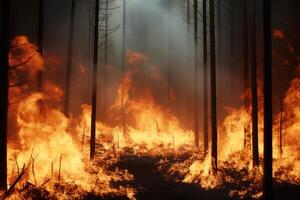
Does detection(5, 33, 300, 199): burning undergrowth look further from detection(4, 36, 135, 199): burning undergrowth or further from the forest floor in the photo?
the forest floor

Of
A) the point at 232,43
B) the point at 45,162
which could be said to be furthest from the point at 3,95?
the point at 232,43

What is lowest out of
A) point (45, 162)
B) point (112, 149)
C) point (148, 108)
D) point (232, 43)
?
point (112, 149)

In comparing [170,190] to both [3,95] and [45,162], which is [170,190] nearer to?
[45,162]

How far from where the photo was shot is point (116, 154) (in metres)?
21.7

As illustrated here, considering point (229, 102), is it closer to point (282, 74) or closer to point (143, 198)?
point (282, 74)

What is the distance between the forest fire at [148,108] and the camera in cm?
1323

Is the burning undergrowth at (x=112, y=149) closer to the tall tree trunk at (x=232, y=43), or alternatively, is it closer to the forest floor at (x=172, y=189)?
the forest floor at (x=172, y=189)

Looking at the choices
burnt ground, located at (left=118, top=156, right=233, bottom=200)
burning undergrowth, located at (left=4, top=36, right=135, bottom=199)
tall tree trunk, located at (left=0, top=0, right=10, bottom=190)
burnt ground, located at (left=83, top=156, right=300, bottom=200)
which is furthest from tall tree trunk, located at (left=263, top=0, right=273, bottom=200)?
tall tree trunk, located at (left=0, top=0, right=10, bottom=190)

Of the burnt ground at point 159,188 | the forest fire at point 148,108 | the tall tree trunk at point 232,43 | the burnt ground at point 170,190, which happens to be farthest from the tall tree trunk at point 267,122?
the tall tree trunk at point 232,43

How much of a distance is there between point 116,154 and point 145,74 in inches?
599

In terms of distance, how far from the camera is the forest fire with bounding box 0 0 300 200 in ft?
43.4

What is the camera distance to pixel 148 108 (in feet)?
98.9

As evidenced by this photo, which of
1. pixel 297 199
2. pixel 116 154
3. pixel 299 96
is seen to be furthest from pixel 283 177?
pixel 116 154

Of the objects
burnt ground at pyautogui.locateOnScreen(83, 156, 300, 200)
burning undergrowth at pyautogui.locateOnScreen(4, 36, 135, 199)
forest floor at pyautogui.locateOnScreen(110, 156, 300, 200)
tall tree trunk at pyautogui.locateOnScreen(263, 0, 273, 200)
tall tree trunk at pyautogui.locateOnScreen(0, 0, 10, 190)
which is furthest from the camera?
forest floor at pyautogui.locateOnScreen(110, 156, 300, 200)
